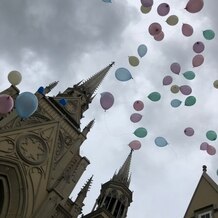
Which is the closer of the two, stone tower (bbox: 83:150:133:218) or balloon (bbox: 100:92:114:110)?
balloon (bbox: 100:92:114:110)

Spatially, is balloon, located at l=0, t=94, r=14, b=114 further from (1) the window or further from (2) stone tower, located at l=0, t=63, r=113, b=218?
(1) the window

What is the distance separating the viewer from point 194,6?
16.5 m

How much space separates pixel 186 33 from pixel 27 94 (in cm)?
900

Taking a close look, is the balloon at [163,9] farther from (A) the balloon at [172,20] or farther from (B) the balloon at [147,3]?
(B) the balloon at [147,3]

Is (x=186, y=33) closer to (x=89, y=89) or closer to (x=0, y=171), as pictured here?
(x=0, y=171)

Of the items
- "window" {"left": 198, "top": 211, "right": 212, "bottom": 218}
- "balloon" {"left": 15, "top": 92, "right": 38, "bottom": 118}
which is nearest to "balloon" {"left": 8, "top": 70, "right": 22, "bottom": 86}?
"balloon" {"left": 15, "top": 92, "right": 38, "bottom": 118}

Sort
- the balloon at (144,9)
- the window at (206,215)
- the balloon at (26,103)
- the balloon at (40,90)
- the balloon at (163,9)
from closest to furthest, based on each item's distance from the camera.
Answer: the window at (206,215), the balloon at (144,9), the balloon at (163,9), the balloon at (26,103), the balloon at (40,90)

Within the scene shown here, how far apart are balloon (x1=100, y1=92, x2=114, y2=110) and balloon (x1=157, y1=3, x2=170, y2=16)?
5.36 meters

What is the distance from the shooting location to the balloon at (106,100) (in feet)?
64.5

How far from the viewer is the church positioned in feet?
88.0

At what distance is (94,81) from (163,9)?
31497 mm

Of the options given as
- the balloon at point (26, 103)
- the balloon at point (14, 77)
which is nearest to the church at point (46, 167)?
the balloon at point (14, 77)

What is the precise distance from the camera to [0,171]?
87.7ft

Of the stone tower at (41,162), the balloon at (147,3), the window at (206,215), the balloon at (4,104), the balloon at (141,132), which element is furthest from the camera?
the stone tower at (41,162)
